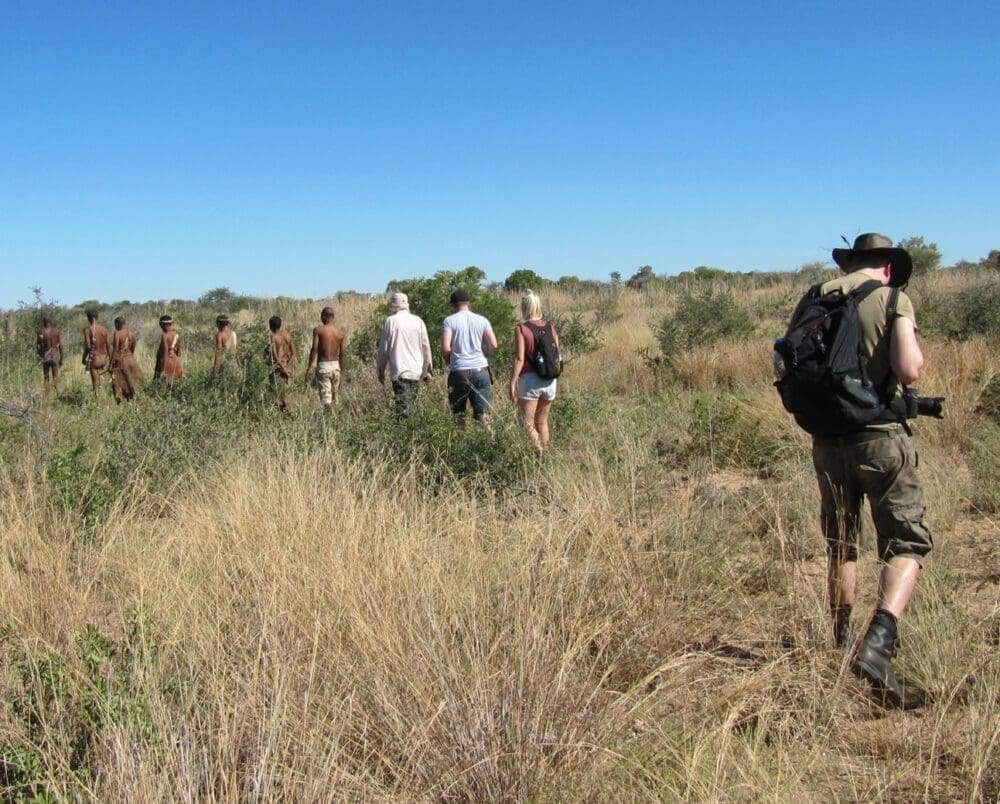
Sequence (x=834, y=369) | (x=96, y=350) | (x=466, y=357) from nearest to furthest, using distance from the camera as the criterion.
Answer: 1. (x=834, y=369)
2. (x=466, y=357)
3. (x=96, y=350)

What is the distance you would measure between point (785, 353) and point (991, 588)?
1849 mm

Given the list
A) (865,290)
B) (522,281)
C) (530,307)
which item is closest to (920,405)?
(865,290)

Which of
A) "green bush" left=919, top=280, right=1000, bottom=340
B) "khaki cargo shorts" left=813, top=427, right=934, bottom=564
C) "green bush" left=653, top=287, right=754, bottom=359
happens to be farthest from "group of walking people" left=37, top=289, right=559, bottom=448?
"green bush" left=919, top=280, right=1000, bottom=340

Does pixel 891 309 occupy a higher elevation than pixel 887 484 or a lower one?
higher

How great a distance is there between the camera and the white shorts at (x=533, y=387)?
806cm

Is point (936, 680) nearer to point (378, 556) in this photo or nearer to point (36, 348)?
point (378, 556)

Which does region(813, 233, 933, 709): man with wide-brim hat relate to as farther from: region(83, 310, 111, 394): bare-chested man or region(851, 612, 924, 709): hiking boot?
region(83, 310, 111, 394): bare-chested man

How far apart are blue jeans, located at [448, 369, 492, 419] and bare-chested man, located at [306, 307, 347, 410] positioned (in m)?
2.66

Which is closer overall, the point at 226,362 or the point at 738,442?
the point at 738,442

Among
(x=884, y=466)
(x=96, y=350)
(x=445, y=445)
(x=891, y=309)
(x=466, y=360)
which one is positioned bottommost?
(x=445, y=445)

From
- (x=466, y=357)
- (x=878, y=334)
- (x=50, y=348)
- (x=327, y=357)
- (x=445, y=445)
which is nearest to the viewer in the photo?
(x=878, y=334)

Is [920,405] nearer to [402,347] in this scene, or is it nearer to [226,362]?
[402,347]

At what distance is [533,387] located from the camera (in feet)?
26.5

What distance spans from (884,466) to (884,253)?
91cm
